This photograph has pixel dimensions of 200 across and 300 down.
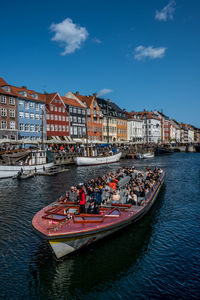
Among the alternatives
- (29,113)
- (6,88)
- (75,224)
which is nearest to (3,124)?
(6,88)

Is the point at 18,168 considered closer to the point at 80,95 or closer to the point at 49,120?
the point at 49,120

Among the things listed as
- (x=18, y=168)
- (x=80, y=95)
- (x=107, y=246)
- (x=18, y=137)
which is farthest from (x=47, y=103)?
(x=107, y=246)

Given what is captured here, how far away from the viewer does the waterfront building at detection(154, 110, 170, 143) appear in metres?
152

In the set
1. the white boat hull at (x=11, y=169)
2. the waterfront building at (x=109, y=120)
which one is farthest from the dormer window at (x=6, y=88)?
Result: the waterfront building at (x=109, y=120)

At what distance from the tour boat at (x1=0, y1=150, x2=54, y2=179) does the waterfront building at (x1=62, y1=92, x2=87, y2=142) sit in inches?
1307

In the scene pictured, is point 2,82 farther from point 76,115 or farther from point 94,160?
point 94,160

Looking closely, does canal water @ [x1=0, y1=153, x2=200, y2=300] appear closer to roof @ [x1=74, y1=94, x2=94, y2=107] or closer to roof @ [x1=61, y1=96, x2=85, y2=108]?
roof @ [x1=61, y1=96, x2=85, y2=108]

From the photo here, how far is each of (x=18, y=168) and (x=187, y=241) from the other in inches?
1255

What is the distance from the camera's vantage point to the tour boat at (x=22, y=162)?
133 feet

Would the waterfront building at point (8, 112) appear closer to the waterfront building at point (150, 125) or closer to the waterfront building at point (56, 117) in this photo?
the waterfront building at point (56, 117)

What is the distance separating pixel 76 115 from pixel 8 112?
26966mm

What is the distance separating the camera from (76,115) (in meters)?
84.3

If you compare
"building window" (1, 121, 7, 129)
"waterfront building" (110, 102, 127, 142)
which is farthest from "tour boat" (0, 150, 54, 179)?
"waterfront building" (110, 102, 127, 142)

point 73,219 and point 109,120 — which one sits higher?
point 109,120
